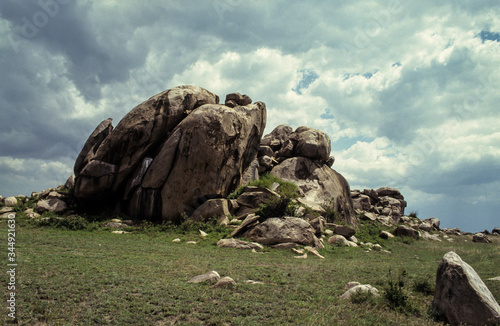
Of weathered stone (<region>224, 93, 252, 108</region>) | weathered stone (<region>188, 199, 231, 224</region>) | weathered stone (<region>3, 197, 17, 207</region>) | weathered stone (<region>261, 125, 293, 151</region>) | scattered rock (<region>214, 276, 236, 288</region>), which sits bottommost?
scattered rock (<region>214, 276, 236, 288</region>)

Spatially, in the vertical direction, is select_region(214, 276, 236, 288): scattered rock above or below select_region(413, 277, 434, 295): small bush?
above

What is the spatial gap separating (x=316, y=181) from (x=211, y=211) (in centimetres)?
1545

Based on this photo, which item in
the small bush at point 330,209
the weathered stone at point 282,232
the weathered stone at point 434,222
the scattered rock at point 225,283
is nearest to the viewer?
the scattered rock at point 225,283

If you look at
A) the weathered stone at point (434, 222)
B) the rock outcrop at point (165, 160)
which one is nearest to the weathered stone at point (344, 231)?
the rock outcrop at point (165, 160)

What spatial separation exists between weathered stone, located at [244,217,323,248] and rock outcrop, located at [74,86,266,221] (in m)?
7.66

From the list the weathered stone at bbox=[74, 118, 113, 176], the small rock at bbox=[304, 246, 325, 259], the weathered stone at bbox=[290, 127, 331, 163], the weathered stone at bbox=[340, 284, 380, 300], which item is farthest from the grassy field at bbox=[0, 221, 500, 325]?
the weathered stone at bbox=[290, 127, 331, 163]

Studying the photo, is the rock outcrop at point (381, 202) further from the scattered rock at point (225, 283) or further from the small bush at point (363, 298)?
the scattered rock at point (225, 283)

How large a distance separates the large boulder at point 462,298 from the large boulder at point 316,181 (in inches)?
960

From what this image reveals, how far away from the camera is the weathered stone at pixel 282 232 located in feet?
58.9

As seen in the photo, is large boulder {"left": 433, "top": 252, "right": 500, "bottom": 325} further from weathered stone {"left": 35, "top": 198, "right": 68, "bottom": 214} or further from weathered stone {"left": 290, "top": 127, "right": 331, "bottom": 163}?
weathered stone {"left": 290, "top": 127, "right": 331, "bottom": 163}

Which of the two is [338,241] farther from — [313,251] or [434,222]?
[434,222]

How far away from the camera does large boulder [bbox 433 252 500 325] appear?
6.42m

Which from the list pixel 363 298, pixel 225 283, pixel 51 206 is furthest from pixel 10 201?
pixel 363 298

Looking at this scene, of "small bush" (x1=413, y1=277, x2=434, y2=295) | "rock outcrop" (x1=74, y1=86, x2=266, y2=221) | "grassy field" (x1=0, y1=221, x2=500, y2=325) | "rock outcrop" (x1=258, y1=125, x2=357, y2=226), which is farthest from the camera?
"rock outcrop" (x1=258, y1=125, x2=357, y2=226)
